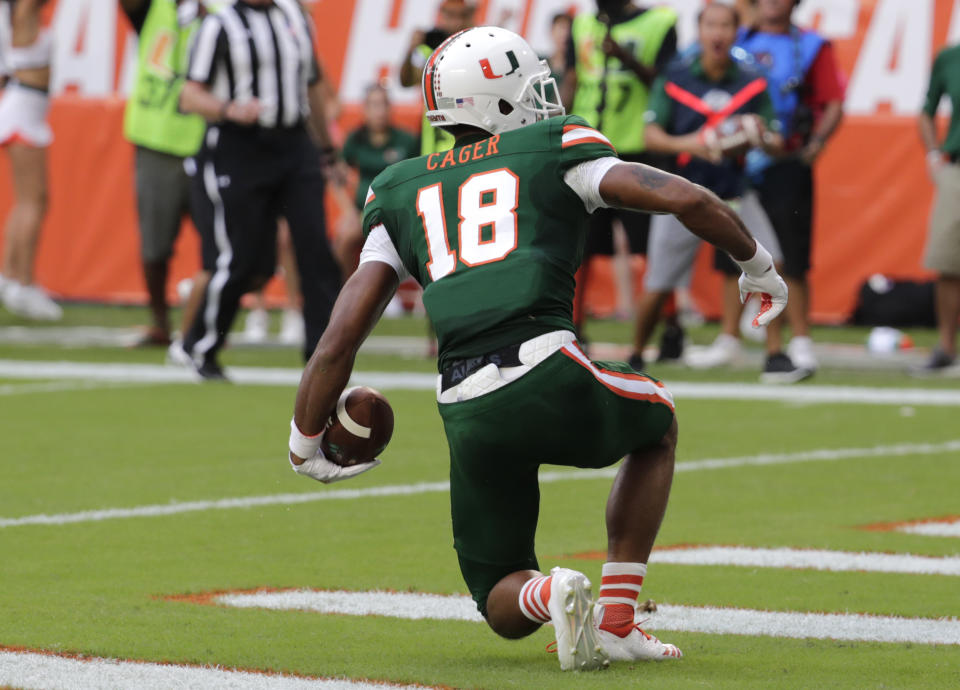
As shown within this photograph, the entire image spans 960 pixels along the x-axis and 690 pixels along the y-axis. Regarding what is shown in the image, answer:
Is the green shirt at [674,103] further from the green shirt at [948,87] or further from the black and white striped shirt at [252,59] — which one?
the black and white striped shirt at [252,59]

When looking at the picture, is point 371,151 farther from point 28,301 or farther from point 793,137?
point 793,137

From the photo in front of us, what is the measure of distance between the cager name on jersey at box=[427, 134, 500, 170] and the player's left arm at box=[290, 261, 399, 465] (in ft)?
0.85

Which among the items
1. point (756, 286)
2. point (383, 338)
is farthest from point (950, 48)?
point (756, 286)

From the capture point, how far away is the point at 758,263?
164 inches

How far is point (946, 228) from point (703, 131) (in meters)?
1.72

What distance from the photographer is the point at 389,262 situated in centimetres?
434

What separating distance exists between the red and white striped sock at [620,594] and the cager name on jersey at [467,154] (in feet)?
3.13

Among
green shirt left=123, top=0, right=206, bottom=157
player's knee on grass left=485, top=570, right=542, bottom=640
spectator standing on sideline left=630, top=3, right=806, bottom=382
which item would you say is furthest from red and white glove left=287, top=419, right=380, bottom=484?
green shirt left=123, top=0, right=206, bottom=157

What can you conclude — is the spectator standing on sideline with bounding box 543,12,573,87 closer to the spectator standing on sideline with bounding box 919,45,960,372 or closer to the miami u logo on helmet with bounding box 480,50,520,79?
the spectator standing on sideline with bounding box 919,45,960,372

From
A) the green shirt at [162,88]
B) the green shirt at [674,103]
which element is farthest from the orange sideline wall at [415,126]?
the green shirt at [674,103]

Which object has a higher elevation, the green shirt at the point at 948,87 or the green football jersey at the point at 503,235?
the green football jersey at the point at 503,235

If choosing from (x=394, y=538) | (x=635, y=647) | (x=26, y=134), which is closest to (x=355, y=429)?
(x=635, y=647)

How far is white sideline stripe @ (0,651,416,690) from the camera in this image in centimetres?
373

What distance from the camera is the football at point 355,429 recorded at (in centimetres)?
437
